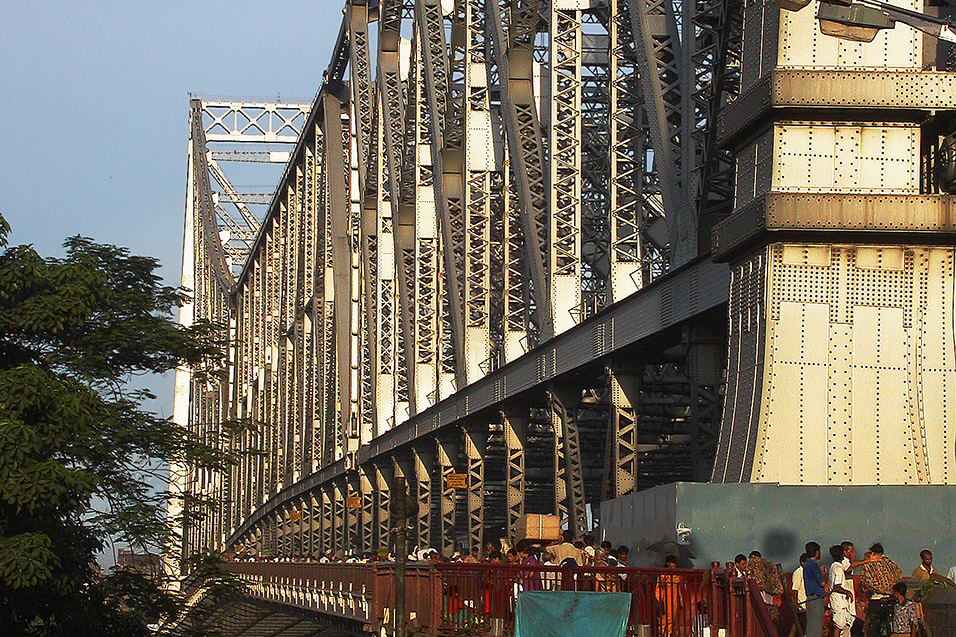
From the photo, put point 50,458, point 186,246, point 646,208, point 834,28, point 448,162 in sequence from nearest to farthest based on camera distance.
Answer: point 834,28 → point 50,458 → point 646,208 → point 448,162 → point 186,246

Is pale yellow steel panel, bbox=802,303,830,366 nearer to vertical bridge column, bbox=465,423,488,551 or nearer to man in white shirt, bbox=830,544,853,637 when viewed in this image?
man in white shirt, bbox=830,544,853,637

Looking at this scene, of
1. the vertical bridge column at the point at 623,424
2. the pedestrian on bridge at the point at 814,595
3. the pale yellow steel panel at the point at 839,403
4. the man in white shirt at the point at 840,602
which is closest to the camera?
the man in white shirt at the point at 840,602

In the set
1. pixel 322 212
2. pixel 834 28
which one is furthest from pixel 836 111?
pixel 322 212

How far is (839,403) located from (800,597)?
308 centimetres

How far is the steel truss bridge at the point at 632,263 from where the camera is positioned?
2167 centimetres

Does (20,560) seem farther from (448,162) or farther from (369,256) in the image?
(369,256)

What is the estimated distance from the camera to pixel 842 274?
21875 mm

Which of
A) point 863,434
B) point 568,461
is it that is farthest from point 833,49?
point 568,461

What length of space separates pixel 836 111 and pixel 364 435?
150ft

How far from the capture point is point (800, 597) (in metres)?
19.3

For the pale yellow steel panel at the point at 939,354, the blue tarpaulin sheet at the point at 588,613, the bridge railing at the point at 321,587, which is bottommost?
the bridge railing at the point at 321,587

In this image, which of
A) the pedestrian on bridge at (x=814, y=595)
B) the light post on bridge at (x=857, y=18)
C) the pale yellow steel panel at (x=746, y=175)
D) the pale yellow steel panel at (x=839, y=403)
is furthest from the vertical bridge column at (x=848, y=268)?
the light post on bridge at (x=857, y=18)

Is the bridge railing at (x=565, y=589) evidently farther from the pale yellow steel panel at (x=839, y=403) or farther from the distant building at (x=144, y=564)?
the pale yellow steel panel at (x=839, y=403)

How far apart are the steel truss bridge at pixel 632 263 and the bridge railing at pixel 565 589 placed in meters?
3.14
